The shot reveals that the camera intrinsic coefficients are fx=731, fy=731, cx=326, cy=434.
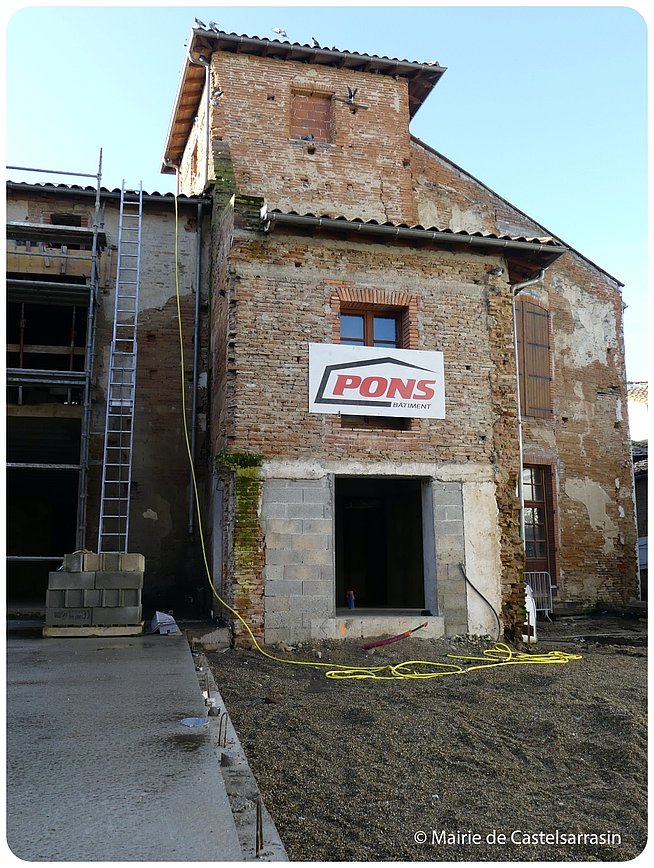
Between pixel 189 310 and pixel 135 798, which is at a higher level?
pixel 189 310

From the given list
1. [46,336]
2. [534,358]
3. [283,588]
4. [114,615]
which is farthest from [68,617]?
[534,358]

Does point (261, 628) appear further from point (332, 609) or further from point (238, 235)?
point (238, 235)

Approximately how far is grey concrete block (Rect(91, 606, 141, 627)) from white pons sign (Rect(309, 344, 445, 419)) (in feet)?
11.7

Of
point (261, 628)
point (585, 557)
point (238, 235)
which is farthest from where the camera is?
point (585, 557)

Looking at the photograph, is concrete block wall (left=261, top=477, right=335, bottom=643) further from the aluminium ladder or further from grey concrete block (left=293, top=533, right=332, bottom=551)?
the aluminium ladder

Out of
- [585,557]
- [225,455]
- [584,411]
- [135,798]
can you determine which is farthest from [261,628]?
[584,411]

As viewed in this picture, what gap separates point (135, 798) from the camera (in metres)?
3.30

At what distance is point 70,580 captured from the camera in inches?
361

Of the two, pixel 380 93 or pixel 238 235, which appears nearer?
pixel 238 235

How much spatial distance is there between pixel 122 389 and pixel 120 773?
9.69 metres

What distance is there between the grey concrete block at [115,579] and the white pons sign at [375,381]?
10.7ft

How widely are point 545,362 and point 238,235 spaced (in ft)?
30.6

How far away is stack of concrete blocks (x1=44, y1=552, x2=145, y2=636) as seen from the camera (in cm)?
907

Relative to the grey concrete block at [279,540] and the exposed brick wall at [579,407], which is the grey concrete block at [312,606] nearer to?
the grey concrete block at [279,540]
